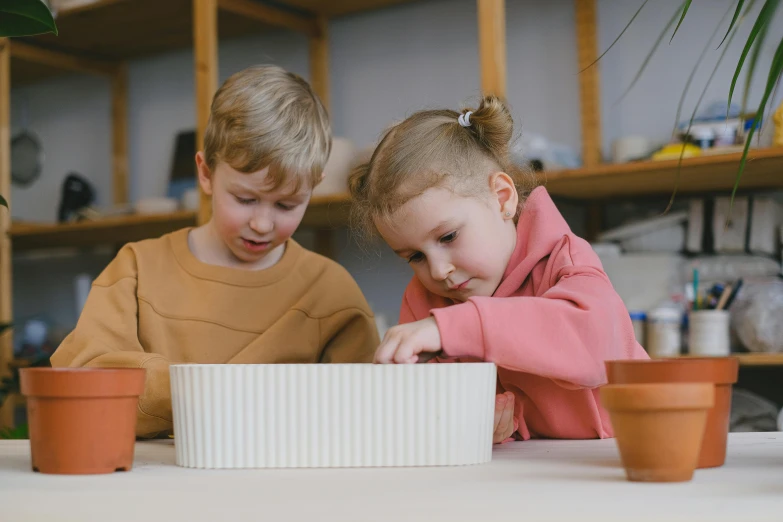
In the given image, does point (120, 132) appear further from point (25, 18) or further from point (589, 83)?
point (25, 18)

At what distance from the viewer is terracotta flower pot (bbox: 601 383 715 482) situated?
0.56 meters

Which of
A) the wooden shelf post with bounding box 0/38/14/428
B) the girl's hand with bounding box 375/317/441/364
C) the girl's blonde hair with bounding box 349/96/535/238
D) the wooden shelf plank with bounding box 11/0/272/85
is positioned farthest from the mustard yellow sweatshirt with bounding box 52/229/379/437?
the wooden shelf post with bounding box 0/38/14/428

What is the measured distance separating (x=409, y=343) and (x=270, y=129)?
0.64 metres

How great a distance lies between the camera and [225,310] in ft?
4.85

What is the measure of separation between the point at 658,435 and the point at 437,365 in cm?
18

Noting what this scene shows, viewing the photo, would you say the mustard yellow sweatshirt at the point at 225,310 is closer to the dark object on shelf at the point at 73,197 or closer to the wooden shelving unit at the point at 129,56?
the wooden shelving unit at the point at 129,56

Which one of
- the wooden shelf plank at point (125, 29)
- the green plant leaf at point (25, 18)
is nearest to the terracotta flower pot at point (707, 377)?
the green plant leaf at point (25, 18)

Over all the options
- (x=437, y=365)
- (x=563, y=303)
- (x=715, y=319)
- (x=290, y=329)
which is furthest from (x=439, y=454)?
(x=715, y=319)

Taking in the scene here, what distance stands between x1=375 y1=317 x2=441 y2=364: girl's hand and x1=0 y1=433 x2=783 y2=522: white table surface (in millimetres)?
155

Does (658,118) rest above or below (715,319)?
above

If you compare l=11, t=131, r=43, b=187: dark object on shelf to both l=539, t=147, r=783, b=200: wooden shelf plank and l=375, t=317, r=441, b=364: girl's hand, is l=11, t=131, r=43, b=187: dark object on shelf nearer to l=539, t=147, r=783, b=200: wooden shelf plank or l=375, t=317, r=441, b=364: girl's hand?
l=539, t=147, r=783, b=200: wooden shelf plank

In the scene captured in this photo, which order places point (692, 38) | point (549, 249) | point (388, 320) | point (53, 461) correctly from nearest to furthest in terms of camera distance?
point (53, 461), point (549, 249), point (692, 38), point (388, 320)

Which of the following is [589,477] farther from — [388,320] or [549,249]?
[388,320]

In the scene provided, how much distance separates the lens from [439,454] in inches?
27.1
